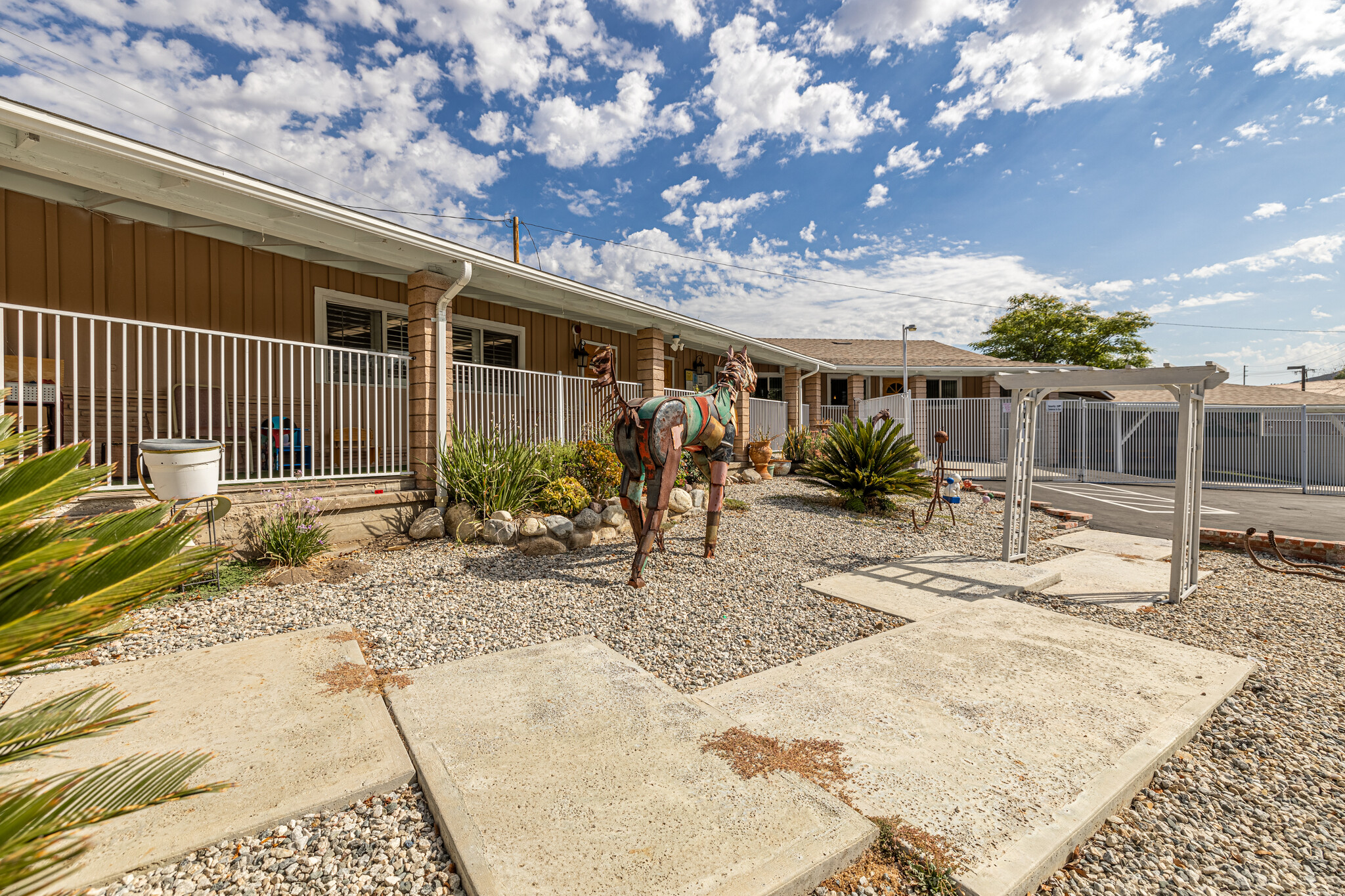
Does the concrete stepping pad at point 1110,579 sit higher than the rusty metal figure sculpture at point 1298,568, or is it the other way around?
the rusty metal figure sculpture at point 1298,568

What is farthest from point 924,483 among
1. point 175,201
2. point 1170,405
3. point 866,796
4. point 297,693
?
point 1170,405

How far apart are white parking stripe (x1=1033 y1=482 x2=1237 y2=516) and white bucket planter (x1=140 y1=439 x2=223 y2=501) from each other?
38.3 feet

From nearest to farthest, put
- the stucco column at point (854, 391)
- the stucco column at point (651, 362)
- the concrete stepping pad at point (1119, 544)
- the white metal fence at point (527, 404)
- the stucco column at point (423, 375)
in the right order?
1. the concrete stepping pad at point (1119, 544)
2. the stucco column at point (423, 375)
3. the white metal fence at point (527, 404)
4. the stucco column at point (651, 362)
5. the stucco column at point (854, 391)

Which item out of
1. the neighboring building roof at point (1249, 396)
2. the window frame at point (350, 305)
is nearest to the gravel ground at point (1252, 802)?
the window frame at point (350, 305)

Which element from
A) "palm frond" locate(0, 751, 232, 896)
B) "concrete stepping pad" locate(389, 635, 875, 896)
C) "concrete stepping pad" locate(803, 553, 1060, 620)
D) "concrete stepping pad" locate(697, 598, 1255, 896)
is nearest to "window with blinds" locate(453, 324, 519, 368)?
"concrete stepping pad" locate(803, 553, 1060, 620)

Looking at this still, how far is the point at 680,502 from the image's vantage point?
7.83 metres

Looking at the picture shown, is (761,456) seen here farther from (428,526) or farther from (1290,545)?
(1290,545)

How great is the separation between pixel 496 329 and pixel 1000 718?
899 cm

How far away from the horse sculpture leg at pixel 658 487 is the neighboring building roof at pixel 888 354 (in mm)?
15320

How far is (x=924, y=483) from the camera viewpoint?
27.4 feet

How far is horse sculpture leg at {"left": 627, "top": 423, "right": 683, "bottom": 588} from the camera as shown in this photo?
4.79 metres

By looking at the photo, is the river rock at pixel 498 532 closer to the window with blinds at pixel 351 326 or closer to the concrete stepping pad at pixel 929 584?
the concrete stepping pad at pixel 929 584

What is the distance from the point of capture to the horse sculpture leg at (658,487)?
15.7ft

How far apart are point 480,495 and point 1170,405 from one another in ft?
59.8
